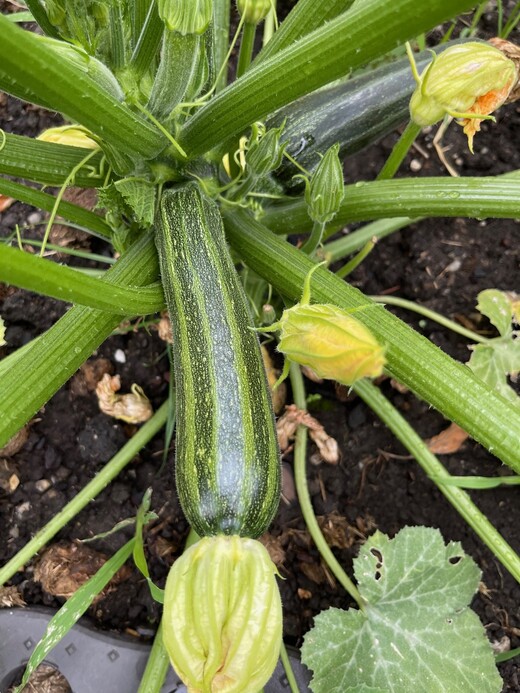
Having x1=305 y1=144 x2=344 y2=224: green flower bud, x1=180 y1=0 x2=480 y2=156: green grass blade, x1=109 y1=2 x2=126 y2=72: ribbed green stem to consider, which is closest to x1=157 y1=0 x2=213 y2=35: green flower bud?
x1=180 y1=0 x2=480 y2=156: green grass blade

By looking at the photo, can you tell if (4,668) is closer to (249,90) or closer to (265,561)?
(265,561)

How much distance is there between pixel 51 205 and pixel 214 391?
63 centimetres

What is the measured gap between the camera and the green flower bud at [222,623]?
102cm

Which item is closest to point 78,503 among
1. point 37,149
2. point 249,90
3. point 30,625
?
point 30,625

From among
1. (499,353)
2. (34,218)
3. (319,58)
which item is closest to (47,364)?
(319,58)

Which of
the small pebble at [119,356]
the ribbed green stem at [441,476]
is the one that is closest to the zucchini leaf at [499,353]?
the ribbed green stem at [441,476]

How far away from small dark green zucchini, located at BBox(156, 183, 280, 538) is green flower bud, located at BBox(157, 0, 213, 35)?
0.41 metres

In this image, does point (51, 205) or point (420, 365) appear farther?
point (51, 205)

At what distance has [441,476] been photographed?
1.67 m

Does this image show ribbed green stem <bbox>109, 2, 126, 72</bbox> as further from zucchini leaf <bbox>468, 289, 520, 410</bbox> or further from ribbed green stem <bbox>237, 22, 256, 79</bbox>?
zucchini leaf <bbox>468, 289, 520, 410</bbox>

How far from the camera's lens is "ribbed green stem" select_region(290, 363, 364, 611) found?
68.1 inches

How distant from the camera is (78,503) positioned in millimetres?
1690

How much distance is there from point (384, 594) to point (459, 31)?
6.71 feet

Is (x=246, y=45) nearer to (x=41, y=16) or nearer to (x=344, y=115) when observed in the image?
(x=344, y=115)
